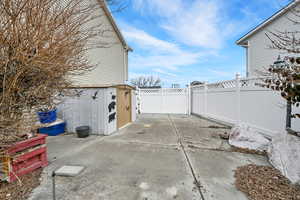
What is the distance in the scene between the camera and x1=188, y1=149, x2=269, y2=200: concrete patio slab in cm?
216

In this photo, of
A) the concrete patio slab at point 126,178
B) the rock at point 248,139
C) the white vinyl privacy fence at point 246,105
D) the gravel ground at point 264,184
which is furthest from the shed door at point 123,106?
the gravel ground at point 264,184

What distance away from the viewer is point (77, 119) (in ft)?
18.3

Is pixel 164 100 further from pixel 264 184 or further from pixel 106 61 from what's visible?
pixel 264 184

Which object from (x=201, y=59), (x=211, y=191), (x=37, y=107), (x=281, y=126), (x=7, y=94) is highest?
(x=201, y=59)

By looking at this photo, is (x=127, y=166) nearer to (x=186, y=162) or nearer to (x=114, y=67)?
(x=186, y=162)

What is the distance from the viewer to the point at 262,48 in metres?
8.25

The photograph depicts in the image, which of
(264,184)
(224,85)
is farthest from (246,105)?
(264,184)

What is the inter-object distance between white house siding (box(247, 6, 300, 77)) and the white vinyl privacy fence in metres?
2.06

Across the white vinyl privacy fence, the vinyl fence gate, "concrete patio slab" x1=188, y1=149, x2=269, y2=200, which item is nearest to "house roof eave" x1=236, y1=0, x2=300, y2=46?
the white vinyl privacy fence

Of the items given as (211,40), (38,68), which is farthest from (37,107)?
(211,40)

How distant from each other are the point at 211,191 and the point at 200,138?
2877mm

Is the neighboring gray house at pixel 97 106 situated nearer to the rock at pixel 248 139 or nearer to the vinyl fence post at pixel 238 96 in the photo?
the rock at pixel 248 139

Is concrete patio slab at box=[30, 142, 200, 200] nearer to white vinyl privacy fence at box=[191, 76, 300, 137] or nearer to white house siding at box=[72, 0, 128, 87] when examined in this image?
white vinyl privacy fence at box=[191, 76, 300, 137]

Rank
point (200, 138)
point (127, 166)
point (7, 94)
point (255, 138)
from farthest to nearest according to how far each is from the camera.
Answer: point (200, 138), point (255, 138), point (127, 166), point (7, 94)
